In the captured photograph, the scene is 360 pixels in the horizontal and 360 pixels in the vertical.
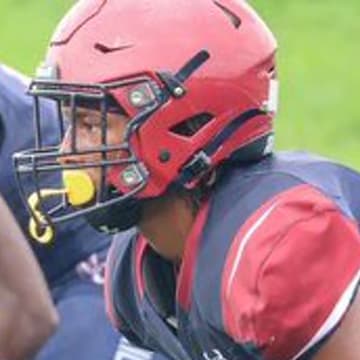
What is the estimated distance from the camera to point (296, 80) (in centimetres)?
1010

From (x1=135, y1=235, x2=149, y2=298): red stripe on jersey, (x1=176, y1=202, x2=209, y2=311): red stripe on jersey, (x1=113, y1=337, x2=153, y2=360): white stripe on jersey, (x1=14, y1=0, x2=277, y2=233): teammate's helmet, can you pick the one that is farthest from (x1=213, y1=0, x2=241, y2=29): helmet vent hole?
(x1=113, y1=337, x2=153, y2=360): white stripe on jersey

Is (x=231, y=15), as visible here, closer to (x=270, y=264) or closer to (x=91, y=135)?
(x=91, y=135)

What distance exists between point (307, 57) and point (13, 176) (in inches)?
170

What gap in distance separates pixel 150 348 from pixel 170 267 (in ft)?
0.72

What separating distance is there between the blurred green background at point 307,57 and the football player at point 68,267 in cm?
274

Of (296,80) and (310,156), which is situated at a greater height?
(310,156)

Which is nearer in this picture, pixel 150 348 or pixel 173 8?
pixel 173 8

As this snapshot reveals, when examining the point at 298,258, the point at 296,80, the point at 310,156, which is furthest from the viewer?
the point at 296,80

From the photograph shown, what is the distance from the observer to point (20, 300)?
19.4ft

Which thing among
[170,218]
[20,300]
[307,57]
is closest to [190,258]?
[170,218]

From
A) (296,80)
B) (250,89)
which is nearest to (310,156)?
(250,89)

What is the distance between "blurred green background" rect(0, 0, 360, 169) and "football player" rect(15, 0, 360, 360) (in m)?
3.94

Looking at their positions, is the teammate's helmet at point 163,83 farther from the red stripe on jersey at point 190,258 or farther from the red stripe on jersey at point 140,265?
the red stripe on jersey at point 140,265

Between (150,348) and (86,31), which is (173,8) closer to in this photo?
(86,31)
